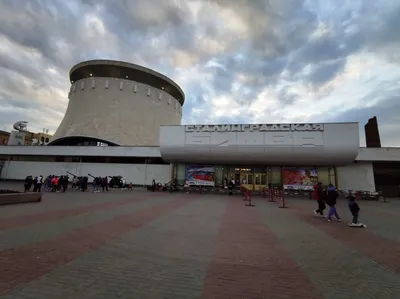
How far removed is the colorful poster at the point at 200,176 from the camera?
26.5m

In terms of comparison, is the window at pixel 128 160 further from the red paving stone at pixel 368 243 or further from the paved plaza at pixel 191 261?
the red paving stone at pixel 368 243

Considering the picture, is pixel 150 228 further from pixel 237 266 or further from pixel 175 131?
pixel 175 131

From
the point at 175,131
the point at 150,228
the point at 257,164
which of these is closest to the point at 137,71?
the point at 175,131

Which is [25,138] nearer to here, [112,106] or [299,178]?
[112,106]

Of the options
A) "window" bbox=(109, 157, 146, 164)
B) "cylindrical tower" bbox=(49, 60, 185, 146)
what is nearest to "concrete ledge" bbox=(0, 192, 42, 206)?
"window" bbox=(109, 157, 146, 164)

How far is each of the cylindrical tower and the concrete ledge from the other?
23.9 metres

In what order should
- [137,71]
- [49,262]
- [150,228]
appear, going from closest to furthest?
1. [49,262]
2. [150,228]
3. [137,71]

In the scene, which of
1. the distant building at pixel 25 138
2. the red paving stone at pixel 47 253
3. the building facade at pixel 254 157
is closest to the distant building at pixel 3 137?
the distant building at pixel 25 138

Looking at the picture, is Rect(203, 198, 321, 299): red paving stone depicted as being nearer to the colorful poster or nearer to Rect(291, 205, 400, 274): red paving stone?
Rect(291, 205, 400, 274): red paving stone

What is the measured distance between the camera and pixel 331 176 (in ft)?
83.7

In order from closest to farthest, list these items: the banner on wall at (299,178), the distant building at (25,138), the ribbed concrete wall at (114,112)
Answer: the banner on wall at (299,178) → the ribbed concrete wall at (114,112) → the distant building at (25,138)

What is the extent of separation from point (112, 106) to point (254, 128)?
2697 cm

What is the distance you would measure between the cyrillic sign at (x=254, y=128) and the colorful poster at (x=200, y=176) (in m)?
5.41

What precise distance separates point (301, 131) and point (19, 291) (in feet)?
77.6
